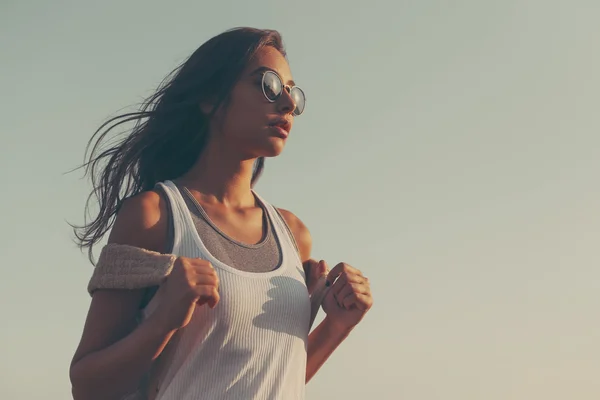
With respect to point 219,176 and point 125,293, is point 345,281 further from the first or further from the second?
point 125,293

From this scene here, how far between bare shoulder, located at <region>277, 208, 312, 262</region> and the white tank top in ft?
2.54

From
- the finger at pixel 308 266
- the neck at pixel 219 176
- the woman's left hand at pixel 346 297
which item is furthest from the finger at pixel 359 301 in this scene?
the neck at pixel 219 176

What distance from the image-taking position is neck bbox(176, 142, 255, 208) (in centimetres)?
557

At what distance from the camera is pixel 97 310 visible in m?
4.88

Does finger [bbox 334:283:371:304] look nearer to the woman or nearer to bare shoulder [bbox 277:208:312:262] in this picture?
the woman

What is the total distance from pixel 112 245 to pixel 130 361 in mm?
656

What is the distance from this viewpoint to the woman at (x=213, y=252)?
15.7 feet

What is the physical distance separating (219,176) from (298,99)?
66cm

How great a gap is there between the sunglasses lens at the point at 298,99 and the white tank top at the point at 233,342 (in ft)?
3.07

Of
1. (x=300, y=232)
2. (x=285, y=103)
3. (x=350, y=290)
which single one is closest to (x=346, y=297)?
(x=350, y=290)

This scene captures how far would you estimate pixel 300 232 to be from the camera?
6078 mm

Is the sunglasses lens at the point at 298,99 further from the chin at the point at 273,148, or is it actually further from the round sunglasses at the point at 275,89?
the chin at the point at 273,148

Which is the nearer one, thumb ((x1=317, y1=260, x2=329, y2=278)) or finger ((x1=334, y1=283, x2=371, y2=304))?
finger ((x1=334, y1=283, x2=371, y2=304))

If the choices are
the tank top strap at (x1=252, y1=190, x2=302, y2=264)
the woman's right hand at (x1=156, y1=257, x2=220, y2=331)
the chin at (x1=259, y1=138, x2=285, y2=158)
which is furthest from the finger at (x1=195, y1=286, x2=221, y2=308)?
the chin at (x1=259, y1=138, x2=285, y2=158)
